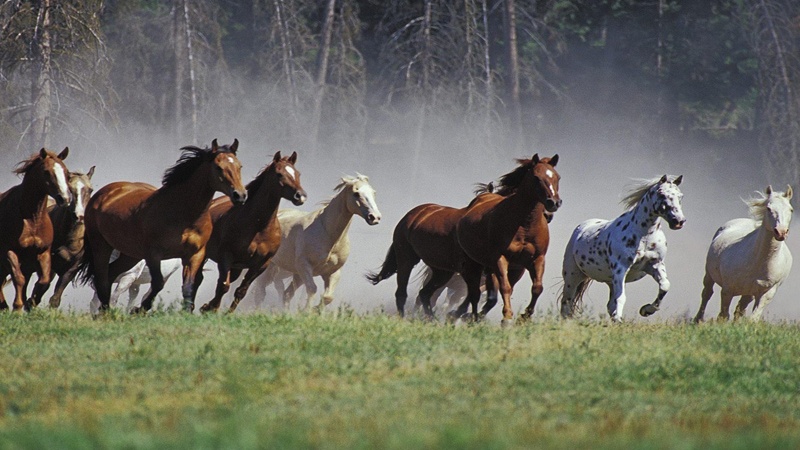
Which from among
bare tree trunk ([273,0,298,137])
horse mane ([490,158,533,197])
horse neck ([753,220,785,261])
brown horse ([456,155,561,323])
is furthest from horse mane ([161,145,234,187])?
bare tree trunk ([273,0,298,137])

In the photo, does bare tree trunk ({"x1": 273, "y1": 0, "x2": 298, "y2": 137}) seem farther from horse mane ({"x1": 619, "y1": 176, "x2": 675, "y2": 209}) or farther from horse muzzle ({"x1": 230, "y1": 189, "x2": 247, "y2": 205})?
horse muzzle ({"x1": 230, "y1": 189, "x2": 247, "y2": 205})

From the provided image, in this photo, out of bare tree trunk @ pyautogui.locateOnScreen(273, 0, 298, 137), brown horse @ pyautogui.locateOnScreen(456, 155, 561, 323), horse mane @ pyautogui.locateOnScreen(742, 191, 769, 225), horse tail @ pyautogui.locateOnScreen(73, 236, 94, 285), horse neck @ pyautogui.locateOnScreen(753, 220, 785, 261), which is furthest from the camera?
bare tree trunk @ pyautogui.locateOnScreen(273, 0, 298, 137)

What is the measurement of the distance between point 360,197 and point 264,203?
3219 mm

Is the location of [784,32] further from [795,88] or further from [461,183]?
[461,183]

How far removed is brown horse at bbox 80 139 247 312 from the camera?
14664 millimetres

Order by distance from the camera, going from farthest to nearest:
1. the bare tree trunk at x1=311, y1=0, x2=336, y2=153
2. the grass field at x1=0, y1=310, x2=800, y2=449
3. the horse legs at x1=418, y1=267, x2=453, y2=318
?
1. the bare tree trunk at x1=311, y1=0, x2=336, y2=153
2. the horse legs at x1=418, y1=267, x2=453, y2=318
3. the grass field at x1=0, y1=310, x2=800, y2=449

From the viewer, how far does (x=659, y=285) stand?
1527 centimetres

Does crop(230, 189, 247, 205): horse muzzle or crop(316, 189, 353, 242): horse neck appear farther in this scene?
crop(316, 189, 353, 242): horse neck

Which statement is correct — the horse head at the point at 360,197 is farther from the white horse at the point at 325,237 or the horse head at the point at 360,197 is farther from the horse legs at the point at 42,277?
the horse legs at the point at 42,277

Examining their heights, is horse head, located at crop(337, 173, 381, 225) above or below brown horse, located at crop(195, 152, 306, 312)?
above

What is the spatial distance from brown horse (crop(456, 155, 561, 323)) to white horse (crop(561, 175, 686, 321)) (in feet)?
3.27

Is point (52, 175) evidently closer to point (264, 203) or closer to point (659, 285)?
point (264, 203)

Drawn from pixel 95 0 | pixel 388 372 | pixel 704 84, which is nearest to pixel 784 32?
pixel 704 84

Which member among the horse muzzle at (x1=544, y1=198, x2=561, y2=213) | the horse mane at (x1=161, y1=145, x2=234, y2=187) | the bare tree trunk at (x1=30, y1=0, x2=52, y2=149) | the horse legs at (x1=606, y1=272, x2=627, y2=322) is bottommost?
the horse legs at (x1=606, y1=272, x2=627, y2=322)
